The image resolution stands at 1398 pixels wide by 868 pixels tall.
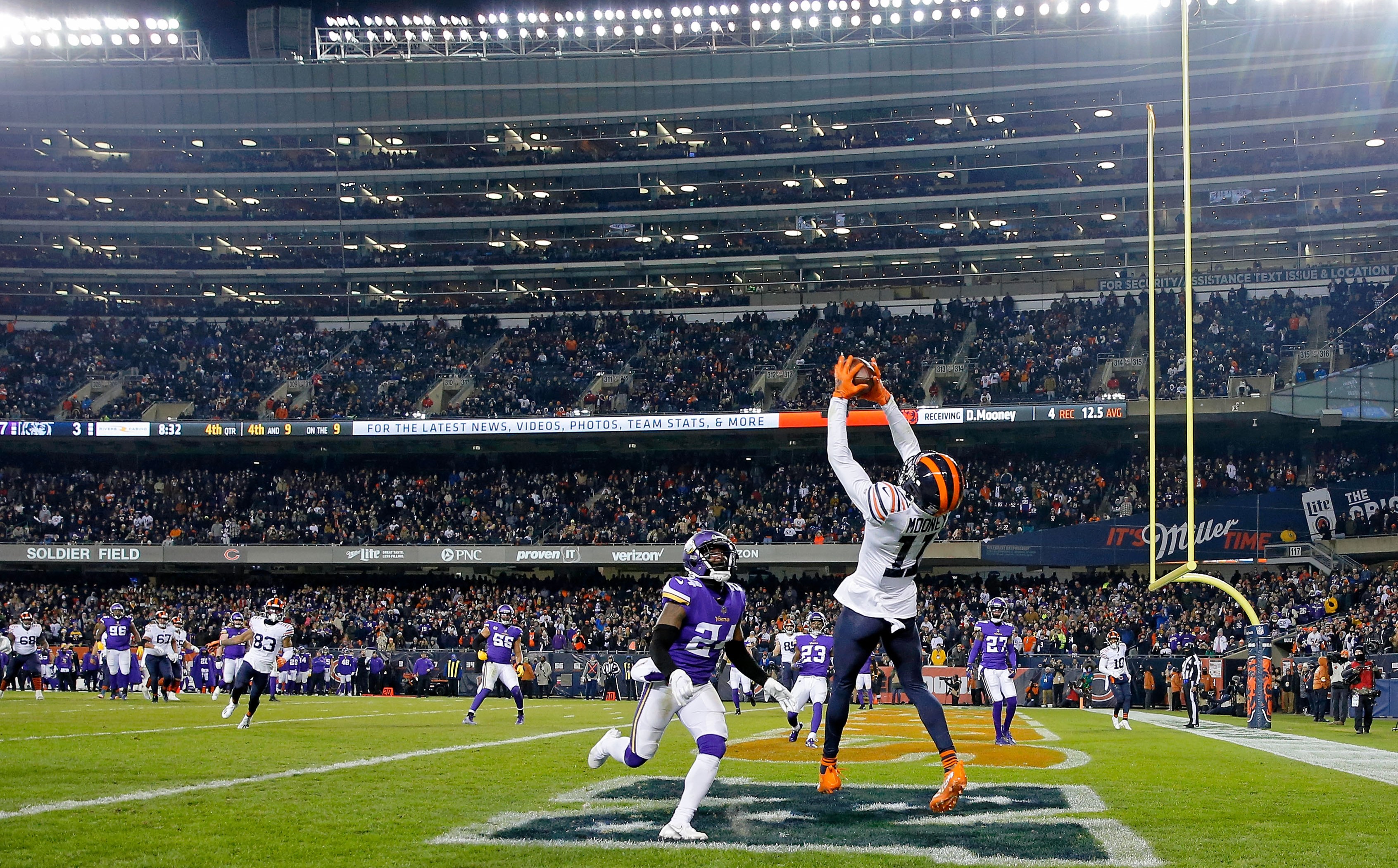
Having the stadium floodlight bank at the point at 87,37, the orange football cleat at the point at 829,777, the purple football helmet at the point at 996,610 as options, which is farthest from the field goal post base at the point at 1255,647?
the stadium floodlight bank at the point at 87,37

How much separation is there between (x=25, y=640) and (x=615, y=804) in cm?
1982

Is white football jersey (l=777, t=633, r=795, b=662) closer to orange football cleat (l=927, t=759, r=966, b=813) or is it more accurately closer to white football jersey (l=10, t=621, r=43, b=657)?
white football jersey (l=10, t=621, r=43, b=657)

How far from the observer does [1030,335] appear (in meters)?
47.0

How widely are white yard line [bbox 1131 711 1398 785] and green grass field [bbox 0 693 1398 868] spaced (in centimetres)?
34

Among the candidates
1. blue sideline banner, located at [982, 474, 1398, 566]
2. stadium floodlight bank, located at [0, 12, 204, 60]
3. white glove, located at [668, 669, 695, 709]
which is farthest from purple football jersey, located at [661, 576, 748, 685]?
stadium floodlight bank, located at [0, 12, 204, 60]

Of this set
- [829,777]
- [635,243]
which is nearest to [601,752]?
[829,777]

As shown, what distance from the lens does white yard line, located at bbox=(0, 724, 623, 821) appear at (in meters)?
7.87

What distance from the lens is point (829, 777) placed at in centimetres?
841

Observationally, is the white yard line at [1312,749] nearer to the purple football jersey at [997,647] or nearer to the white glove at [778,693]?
the purple football jersey at [997,647]

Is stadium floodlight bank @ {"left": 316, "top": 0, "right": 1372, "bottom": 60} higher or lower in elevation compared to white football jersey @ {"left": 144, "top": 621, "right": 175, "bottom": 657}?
higher

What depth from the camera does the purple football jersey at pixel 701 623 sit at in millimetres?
7824

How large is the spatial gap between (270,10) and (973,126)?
30575 mm

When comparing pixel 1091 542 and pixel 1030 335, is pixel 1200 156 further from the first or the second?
pixel 1091 542

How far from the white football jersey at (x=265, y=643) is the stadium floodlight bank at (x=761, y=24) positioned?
3580cm
